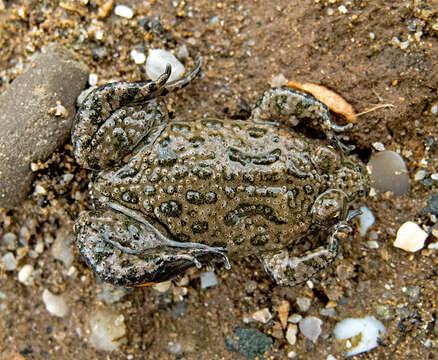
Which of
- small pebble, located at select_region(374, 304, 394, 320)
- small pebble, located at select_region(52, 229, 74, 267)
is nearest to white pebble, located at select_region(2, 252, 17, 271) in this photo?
small pebble, located at select_region(52, 229, 74, 267)

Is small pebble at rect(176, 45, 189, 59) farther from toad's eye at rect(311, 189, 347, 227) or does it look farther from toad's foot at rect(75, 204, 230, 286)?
toad's eye at rect(311, 189, 347, 227)

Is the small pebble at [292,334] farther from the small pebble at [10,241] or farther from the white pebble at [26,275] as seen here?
the small pebble at [10,241]

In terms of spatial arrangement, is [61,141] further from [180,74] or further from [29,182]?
[180,74]

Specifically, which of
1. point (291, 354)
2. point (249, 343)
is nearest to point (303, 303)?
point (291, 354)

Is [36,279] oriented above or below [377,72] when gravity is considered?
below

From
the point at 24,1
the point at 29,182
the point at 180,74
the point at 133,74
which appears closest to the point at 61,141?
the point at 29,182

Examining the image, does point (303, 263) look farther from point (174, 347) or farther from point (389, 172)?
point (174, 347)
